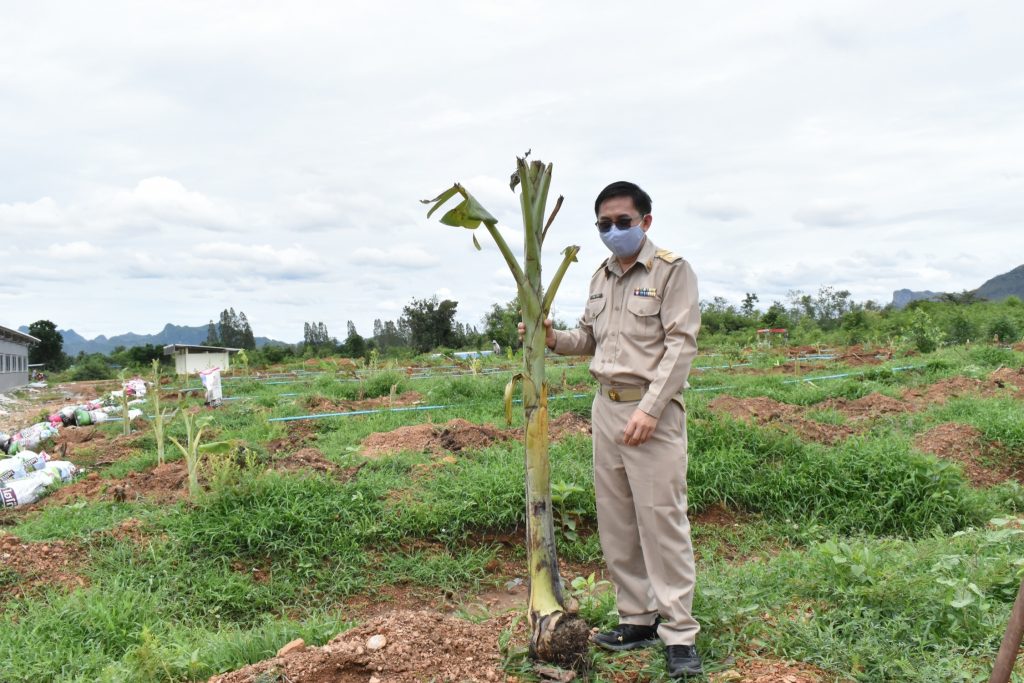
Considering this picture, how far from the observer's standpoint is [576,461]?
198 inches

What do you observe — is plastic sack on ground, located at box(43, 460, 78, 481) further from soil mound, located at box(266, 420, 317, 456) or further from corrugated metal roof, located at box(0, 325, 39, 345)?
corrugated metal roof, located at box(0, 325, 39, 345)

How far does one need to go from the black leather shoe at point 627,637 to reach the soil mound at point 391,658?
410 millimetres

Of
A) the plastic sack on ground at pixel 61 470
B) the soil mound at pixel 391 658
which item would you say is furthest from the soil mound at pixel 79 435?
the soil mound at pixel 391 658

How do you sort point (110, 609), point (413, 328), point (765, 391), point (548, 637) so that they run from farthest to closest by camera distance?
point (413, 328)
point (765, 391)
point (110, 609)
point (548, 637)

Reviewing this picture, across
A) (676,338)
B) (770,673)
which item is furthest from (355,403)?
(770,673)

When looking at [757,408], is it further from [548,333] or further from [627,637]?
[548,333]

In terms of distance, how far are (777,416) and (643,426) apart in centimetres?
468

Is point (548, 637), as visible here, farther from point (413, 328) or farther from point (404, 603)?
point (413, 328)

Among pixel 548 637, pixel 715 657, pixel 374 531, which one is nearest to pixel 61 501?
pixel 374 531

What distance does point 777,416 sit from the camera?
6633 millimetres

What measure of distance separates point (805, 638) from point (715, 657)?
374mm

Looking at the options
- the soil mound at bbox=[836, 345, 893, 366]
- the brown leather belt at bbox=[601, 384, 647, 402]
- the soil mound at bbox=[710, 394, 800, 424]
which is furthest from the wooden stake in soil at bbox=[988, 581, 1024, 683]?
the soil mound at bbox=[836, 345, 893, 366]

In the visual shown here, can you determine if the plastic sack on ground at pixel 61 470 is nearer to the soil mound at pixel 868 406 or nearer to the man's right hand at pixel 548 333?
the man's right hand at pixel 548 333

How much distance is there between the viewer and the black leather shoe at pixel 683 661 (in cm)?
237
